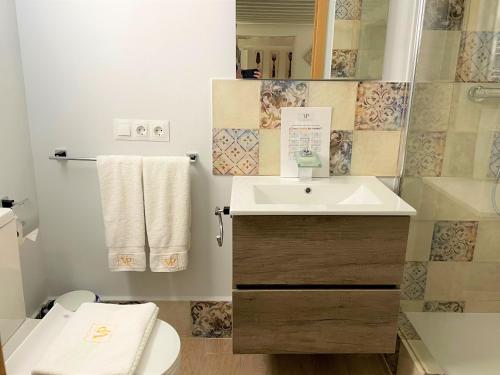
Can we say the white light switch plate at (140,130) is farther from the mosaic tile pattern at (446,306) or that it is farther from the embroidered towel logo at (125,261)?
the mosaic tile pattern at (446,306)

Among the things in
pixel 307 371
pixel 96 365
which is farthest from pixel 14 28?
pixel 307 371

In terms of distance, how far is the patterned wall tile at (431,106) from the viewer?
1.77 meters

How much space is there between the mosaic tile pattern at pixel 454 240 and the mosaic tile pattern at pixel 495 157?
23 centimetres

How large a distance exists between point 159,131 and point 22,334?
94cm

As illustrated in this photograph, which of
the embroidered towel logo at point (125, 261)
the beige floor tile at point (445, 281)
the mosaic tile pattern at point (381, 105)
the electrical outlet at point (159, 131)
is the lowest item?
the beige floor tile at point (445, 281)

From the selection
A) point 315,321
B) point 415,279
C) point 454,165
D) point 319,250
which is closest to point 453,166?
point 454,165

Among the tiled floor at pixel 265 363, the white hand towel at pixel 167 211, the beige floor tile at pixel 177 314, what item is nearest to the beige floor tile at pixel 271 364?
the tiled floor at pixel 265 363

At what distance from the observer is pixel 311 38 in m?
1.76

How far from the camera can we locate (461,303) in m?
1.95

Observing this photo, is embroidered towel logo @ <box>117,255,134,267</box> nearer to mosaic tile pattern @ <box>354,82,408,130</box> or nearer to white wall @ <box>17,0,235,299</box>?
white wall @ <box>17,0,235,299</box>

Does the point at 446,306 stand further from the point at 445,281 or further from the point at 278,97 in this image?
the point at 278,97

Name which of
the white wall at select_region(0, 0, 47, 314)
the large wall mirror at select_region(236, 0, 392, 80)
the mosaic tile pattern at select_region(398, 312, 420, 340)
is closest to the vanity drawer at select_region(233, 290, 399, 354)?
the mosaic tile pattern at select_region(398, 312, 420, 340)

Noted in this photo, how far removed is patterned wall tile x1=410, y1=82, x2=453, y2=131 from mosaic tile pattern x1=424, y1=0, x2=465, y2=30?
231mm

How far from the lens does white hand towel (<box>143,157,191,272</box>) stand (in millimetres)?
1794
